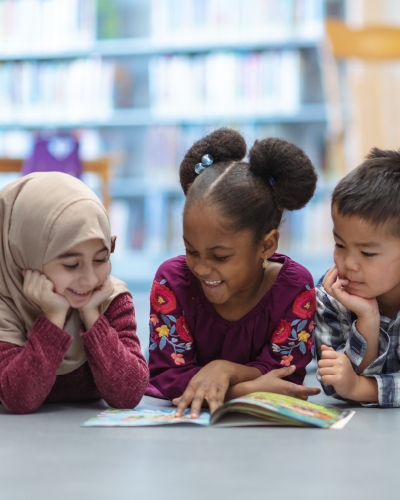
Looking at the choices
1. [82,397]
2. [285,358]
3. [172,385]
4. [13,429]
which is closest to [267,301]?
[285,358]

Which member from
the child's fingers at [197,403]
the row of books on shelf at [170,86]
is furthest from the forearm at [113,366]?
the row of books on shelf at [170,86]

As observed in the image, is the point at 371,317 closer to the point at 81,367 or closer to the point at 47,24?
the point at 81,367

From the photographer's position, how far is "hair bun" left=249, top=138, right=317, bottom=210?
1.16 m

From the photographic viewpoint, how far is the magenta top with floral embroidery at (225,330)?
1208 millimetres

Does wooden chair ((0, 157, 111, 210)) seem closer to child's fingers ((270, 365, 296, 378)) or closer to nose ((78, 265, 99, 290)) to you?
nose ((78, 265, 99, 290))

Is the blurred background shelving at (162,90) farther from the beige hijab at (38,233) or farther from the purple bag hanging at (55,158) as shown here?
the beige hijab at (38,233)

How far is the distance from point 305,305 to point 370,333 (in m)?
0.14

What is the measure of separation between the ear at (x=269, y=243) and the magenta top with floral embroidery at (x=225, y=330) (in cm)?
7

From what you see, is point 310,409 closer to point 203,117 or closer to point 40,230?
point 40,230

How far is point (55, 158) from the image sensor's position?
2.90m

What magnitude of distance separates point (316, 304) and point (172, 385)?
1.13 ft

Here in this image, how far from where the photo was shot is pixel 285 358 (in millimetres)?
1202

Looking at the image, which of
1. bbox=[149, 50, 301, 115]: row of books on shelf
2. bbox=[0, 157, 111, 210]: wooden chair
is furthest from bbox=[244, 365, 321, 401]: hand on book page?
bbox=[149, 50, 301, 115]: row of books on shelf

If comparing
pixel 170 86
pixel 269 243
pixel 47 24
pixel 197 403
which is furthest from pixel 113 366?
pixel 47 24
